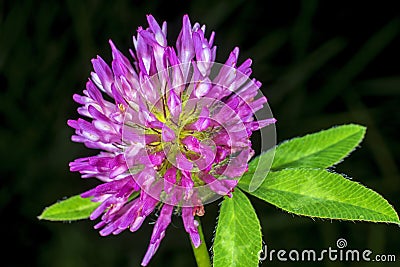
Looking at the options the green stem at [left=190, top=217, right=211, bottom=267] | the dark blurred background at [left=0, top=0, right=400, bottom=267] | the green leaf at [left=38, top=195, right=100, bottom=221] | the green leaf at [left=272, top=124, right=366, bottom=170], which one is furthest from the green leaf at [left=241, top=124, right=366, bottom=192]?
the dark blurred background at [left=0, top=0, right=400, bottom=267]

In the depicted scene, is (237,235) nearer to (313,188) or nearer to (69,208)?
(313,188)

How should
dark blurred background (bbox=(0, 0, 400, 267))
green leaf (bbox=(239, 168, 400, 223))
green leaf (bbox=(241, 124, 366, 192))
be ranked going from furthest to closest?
1. dark blurred background (bbox=(0, 0, 400, 267))
2. green leaf (bbox=(241, 124, 366, 192))
3. green leaf (bbox=(239, 168, 400, 223))

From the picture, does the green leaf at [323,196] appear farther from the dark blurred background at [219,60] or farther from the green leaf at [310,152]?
the dark blurred background at [219,60]

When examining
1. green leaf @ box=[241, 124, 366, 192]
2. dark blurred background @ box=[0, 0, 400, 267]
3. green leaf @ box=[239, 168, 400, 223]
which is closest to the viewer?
green leaf @ box=[239, 168, 400, 223]

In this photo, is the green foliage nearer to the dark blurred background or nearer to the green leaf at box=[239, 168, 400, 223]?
the green leaf at box=[239, 168, 400, 223]

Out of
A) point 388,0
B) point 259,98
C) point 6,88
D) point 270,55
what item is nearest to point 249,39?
point 270,55

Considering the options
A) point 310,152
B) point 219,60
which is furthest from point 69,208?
point 219,60
